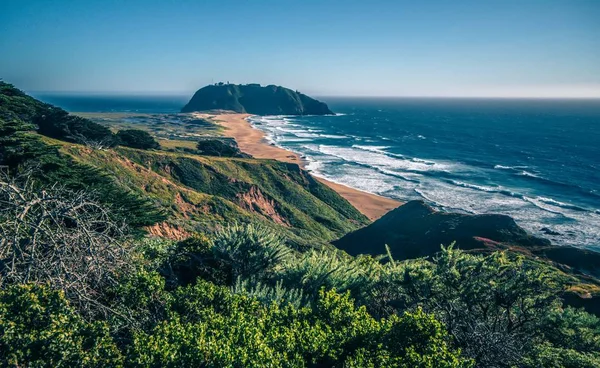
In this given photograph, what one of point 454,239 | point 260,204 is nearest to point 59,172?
point 260,204

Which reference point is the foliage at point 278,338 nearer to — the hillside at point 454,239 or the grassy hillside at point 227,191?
the grassy hillside at point 227,191

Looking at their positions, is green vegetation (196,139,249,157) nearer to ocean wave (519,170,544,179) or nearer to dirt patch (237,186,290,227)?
dirt patch (237,186,290,227)

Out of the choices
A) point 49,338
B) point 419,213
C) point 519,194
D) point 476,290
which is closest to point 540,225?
point 519,194

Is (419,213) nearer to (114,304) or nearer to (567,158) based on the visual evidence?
(114,304)

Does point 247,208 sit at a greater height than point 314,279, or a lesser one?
lesser

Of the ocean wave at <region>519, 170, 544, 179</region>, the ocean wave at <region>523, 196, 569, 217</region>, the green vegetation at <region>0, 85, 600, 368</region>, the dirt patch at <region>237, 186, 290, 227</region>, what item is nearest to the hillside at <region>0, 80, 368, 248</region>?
the dirt patch at <region>237, 186, 290, 227</region>

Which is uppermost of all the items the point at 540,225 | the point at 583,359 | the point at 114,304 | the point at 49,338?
the point at 49,338
